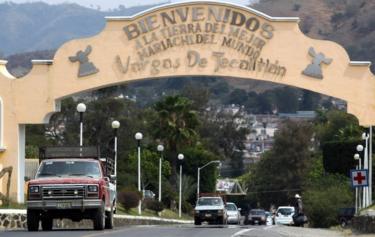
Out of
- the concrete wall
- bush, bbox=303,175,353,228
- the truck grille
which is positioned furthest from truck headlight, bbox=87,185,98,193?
bush, bbox=303,175,353,228

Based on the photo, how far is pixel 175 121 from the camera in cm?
10631

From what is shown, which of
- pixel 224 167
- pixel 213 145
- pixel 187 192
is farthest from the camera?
pixel 224 167

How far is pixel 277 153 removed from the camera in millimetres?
141375

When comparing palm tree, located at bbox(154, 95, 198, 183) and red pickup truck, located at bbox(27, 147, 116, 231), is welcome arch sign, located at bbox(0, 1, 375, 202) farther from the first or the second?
palm tree, located at bbox(154, 95, 198, 183)

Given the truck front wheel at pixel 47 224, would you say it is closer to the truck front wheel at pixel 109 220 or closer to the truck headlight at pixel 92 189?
the truck front wheel at pixel 109 220

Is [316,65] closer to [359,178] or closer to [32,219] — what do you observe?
[359,178]

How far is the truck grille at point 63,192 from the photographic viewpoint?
33.0 m

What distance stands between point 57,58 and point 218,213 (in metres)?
15.4

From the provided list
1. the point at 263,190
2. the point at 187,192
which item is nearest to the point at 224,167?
the point at 263,190

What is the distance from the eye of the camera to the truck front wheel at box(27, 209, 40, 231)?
33.6 meters

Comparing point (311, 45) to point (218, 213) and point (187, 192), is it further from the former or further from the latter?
point (187, 192)

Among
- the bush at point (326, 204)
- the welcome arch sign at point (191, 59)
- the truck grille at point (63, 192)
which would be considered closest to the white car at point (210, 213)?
the welcome arch sign at point (191, 59)

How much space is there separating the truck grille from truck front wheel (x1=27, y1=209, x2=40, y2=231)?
0.82 m

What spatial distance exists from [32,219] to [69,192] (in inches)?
61.1
